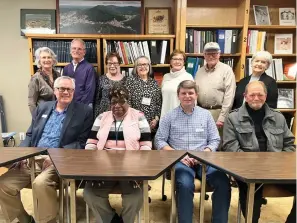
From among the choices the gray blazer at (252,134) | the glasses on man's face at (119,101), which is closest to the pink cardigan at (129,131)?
the glasses on man's face at (119,101)

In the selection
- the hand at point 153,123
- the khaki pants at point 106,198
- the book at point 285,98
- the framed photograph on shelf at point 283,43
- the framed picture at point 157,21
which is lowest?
the khaki pants at point 106,198

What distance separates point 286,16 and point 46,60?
3.06 metres

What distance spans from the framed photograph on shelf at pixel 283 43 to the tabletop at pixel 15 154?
3.22 m

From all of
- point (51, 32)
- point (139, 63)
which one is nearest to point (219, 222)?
point (139, 63)

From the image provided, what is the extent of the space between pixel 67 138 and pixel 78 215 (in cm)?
75

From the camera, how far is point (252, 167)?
171 cm

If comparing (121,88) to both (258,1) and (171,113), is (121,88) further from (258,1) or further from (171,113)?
(258,1)

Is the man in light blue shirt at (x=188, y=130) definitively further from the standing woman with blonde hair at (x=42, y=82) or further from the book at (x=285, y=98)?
the book at (x=285, y=98)

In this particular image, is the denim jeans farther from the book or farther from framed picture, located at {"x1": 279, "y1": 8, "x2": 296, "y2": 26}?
framed picture, located at {"x1": 279, "y1": 8, "x2": 296, "y2": 26}

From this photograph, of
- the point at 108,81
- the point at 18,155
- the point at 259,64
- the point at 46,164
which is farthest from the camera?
the point at 108,81

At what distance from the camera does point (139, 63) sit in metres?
2.95

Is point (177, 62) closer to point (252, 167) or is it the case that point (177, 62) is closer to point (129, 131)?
point (129, 131)

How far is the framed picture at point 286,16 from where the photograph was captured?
12.1ft

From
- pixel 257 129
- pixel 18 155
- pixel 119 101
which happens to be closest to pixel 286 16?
pixel 257 129
